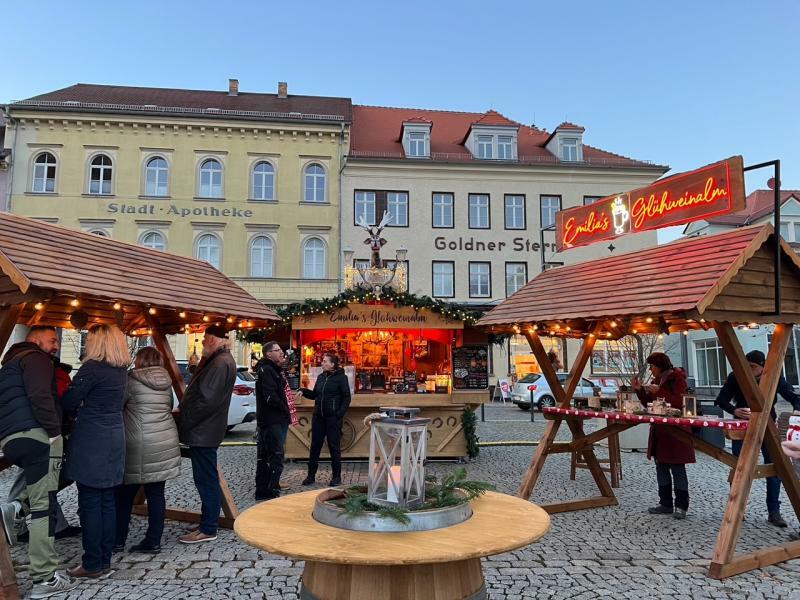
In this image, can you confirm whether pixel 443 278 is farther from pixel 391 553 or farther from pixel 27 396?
pixel 391 553

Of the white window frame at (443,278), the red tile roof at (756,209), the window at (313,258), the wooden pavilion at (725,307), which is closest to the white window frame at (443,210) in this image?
the white window frame at (443,278)

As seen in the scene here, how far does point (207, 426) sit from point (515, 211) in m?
23.3

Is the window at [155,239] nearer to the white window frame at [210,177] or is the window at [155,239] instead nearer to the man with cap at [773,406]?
the white window frame at [210,177]

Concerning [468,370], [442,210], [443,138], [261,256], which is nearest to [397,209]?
[442,210]

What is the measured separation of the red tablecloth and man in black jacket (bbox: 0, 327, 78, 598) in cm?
491

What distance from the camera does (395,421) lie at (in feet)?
11.6

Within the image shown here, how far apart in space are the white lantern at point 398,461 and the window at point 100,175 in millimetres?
24611

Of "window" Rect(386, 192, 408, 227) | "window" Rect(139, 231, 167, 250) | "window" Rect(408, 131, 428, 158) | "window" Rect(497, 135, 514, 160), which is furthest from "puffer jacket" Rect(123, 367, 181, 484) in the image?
"window" Rect(497, 135, 514, 160)

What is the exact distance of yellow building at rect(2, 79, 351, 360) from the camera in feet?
78.6

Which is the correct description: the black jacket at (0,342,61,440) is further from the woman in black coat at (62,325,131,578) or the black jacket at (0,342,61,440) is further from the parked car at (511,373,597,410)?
the parked car at (511,373,597,410)

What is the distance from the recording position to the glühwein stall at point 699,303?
16.2 ft

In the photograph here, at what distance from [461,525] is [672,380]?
4.15 meters

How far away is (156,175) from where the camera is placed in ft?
81.0

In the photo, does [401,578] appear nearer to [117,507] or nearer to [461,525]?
[461,525]
